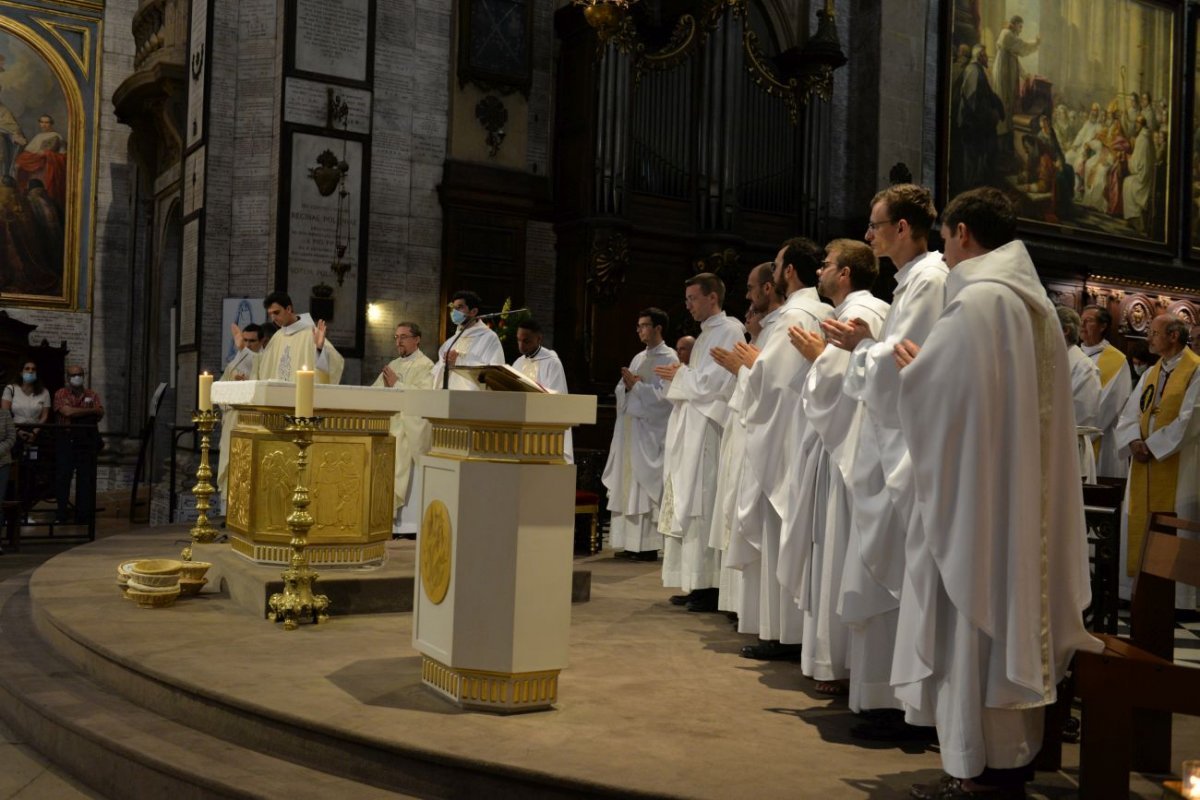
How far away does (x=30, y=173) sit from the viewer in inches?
599

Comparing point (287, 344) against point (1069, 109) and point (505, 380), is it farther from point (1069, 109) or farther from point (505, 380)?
point (1069, 109)

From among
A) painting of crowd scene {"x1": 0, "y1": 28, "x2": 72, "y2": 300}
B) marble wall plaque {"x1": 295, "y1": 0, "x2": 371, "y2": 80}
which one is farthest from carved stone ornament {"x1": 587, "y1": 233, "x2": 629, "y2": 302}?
painting of crowd scene {"x1": 0, "y1": 28, "x2": 72, "y2": 300}

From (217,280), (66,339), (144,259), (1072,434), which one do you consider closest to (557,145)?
(217,280)

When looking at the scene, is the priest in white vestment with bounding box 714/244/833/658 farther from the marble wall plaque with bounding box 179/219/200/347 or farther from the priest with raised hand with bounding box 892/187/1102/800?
the marble wall plaque with bounding box 179/219/200/347

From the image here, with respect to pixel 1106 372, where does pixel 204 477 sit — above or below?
below

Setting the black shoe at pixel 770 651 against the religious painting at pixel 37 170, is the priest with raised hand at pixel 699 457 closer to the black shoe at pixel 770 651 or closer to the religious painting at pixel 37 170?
the black shoe at pixel 770 651

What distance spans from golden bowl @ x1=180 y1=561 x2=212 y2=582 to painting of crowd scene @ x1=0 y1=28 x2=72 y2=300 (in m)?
10.9

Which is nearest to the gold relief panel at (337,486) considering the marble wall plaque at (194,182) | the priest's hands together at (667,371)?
the priest's hands together at (667,371)

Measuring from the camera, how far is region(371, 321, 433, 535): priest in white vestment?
859cm

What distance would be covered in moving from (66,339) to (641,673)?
523 inches

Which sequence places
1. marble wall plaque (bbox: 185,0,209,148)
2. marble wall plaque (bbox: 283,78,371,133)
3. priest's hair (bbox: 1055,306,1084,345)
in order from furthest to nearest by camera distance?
marble wall plaque (bbox: 185,0,209,148) → marble wall plaque (bbox: 283,78,371,133) → priest's hair (bbox: 1055,306,1084,345)

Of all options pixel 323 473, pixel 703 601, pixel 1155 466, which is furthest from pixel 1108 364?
pixel 323 473

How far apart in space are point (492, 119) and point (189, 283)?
3.61 metres

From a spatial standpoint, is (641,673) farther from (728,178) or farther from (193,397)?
(728,178)
